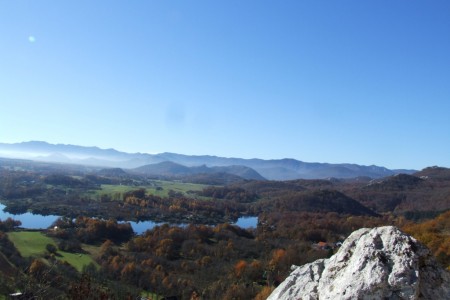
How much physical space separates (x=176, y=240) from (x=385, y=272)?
312 feet

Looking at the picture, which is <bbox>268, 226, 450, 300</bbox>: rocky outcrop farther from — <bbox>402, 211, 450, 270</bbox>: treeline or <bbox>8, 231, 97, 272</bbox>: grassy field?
<bbox>8, 231, 97, 272</bbox>: grassy field

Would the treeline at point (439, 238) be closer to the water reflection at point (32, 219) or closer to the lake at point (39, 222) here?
the lake at point (39, 222)

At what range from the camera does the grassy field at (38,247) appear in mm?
75938

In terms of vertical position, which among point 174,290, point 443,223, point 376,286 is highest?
point 376,286

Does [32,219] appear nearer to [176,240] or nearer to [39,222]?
[39,222]

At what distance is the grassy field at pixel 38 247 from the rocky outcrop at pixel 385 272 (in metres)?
69.2

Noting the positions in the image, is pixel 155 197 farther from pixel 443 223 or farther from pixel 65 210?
pixel 443 223

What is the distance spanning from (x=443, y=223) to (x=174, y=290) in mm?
44829

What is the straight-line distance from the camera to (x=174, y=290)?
63531 mm

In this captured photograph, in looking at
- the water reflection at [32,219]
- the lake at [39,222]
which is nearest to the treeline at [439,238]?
the lake at [39,222]

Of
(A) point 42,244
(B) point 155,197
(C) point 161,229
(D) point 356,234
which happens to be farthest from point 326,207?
(D) point 356,234

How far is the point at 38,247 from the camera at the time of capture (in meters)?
82.5

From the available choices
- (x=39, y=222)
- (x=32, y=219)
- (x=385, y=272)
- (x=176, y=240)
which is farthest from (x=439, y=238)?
(x=32, y=219)

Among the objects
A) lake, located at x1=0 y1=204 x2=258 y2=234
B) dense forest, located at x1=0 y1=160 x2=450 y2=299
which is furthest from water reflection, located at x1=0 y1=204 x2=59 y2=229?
dense forest, located at x1=0 y1=160 x2=450 y2=299
